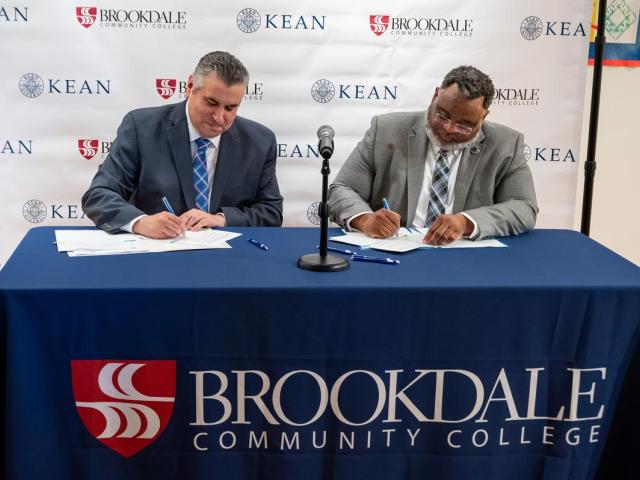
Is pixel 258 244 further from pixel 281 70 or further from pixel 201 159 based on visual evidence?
pixel 281 70

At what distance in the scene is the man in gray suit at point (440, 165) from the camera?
8.02 ft

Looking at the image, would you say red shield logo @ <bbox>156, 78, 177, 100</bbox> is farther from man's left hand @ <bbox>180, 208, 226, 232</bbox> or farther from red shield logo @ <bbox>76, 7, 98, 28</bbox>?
man's left hand @ <bbox>180, 208, 226, 232</bbox>

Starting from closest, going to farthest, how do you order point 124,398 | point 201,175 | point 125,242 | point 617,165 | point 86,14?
point 124,398
point 125,242
point 201,175
point 86,14
point 617,165

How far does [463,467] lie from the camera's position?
171cm

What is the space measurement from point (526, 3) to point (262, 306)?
2.63 meters

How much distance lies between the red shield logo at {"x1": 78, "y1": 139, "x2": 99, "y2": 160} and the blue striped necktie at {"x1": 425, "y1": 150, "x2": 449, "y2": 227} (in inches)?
70.7

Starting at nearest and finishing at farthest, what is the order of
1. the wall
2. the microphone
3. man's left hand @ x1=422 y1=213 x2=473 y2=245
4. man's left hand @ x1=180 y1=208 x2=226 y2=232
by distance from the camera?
the microphone < man's left hand @ x1=422 y1=213 x2=473 y2=245 < man's left hand @ x1=180 y1=208 x2=226 y2=232 < the wall

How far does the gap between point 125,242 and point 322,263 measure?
0.63 meters

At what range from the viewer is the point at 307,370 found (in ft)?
5.39

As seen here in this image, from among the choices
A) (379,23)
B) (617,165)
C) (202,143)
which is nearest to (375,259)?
(202,143)

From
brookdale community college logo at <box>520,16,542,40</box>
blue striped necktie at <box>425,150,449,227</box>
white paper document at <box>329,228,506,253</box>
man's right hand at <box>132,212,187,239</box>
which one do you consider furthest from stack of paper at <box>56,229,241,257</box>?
brookdale community college logo at <box>520,16,542,40</box>

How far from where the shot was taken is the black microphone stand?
175 centimetres

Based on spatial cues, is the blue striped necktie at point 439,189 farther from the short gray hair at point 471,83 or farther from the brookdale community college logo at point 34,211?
the brookdale community college logo at point 34,211

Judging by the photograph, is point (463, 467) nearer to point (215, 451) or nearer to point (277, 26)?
point (215, 451)
